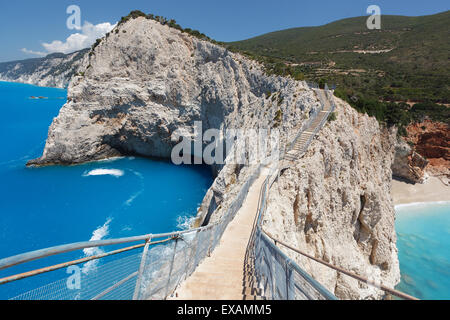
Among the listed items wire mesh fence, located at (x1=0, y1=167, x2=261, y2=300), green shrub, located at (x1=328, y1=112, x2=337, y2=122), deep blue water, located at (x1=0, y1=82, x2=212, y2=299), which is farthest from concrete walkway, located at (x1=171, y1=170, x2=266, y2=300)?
deep blue water, located at (x1=0, y1=82, x2=212, y2=299)

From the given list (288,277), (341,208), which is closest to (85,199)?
(341,208)

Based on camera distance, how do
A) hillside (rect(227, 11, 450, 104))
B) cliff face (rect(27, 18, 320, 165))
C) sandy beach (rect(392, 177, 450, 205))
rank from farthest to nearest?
hillside (rect(227, 11, 450, 104)) < cliff face (rect(27, 18, 320, 165)) < sandy beach (rect(392, 177, 450, 205))

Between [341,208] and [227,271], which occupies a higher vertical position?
[227,271]

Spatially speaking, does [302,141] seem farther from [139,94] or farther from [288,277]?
[139,94]

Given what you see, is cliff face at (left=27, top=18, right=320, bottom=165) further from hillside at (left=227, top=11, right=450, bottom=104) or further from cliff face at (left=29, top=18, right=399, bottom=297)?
hillside at (left=227, top=11, right=450, bottom=104)

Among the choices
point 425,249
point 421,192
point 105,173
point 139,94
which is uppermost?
point 139,94
